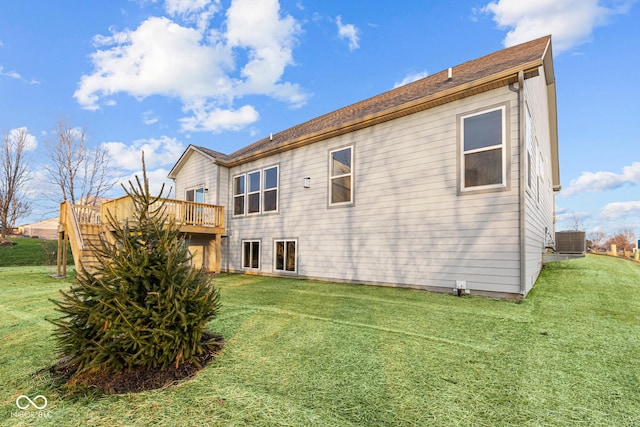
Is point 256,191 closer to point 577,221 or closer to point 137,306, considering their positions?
point 137,306


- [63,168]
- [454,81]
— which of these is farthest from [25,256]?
[454,81]

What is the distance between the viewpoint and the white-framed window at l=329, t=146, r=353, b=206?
8203 millimetres

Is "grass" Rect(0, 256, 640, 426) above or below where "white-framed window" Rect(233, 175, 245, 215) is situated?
below

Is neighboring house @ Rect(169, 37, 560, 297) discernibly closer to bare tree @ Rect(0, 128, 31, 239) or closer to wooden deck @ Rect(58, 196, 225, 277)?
wooden deck @ Rect(58, 196, 225, 277)

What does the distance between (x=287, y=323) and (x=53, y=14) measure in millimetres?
13733

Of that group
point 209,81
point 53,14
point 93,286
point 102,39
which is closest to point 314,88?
point 209,81

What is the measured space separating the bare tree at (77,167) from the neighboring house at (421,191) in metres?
13.4

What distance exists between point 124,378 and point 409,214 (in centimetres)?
595

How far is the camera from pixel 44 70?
46.8ft

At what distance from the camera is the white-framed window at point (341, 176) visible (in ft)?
26.9

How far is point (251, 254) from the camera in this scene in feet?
35.1

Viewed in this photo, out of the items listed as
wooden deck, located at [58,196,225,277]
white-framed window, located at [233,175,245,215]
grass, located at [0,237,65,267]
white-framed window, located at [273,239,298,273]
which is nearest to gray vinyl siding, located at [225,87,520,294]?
white-framed window, located at [273,239,298,273]

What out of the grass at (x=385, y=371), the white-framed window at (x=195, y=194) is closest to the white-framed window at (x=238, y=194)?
the white-framed window at (x=195, y=194)

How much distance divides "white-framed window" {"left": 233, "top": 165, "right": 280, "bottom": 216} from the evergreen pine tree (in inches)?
285
